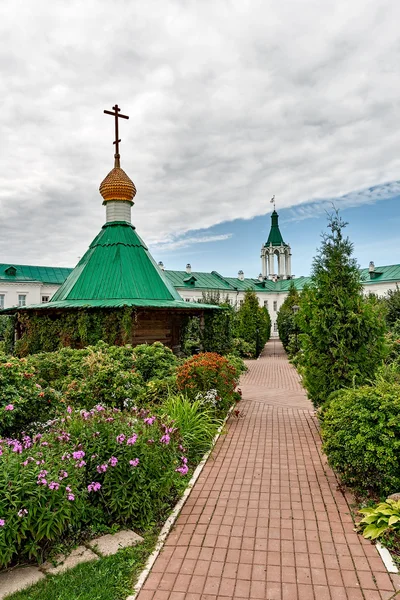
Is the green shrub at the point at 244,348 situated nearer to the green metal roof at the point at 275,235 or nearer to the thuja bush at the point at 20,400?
the thuja bush at the point at 20,400

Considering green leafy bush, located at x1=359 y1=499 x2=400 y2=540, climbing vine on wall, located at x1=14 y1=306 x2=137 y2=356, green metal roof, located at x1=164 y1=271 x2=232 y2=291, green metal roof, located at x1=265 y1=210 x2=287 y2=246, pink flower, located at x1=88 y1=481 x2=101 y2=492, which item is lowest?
green leafy bush, located at x1=359 y1=499 x2=400 y2=540

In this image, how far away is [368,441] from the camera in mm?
4305

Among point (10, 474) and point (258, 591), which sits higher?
point (10, 474)

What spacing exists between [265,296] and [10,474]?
50.9m

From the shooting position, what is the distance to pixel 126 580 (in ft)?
9.96

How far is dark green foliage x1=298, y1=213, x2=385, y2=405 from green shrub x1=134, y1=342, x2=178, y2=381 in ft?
10.3

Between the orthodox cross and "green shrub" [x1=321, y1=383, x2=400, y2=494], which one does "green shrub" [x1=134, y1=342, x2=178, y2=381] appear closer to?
"green shrub" [x1=321, y1=383, x2=400, y2=494]

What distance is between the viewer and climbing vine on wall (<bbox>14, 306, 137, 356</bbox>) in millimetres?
12195

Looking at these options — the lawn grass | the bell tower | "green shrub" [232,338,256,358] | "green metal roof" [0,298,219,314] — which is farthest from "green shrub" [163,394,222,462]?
the bell tower

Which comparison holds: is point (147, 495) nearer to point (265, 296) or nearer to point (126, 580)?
point (126, 580)

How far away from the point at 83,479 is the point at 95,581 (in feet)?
3.03

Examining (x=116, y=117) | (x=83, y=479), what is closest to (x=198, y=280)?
(x=116, y=117)

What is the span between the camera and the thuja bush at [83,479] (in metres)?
3.13

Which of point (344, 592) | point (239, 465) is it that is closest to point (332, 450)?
point (239, 465)
